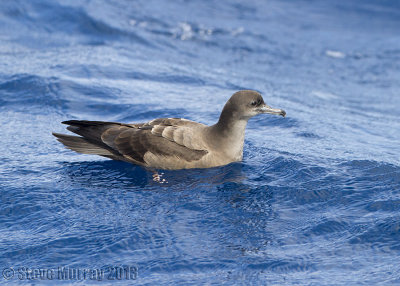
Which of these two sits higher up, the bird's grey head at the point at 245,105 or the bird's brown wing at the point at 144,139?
the bird's grey head at the point at 245,105

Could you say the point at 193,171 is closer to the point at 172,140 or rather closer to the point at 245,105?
the point at 172,140

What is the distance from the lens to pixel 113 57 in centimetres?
1419

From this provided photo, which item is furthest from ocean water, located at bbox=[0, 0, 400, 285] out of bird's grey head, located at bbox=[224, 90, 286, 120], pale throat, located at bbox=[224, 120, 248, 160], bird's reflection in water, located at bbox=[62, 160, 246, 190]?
bird's grey head, located at bbox=[224, 90, 286, 120]

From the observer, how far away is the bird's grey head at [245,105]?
24.6 feet

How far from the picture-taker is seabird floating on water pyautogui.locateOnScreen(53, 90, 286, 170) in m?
7.32

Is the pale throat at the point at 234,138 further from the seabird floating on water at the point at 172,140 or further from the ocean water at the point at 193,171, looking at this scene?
the ocean water at the point at 193,171

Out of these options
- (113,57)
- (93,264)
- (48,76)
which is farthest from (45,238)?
(113,57)

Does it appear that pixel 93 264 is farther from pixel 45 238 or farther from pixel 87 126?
pixel 87 126

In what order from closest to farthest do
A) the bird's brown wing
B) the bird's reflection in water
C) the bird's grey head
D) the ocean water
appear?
1. the ocean water
2. the bird's reflection in water
3. the bird's brown wing
4. the bird's grey head

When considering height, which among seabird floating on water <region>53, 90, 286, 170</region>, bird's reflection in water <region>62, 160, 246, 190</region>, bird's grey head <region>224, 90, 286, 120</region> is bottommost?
bird's reflection in water <region>62, 160, 246, 190</region>

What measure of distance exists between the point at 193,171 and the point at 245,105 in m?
1.13

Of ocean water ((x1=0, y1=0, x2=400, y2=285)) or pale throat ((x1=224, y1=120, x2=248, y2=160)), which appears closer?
ocean water ((x1=0, y1=0, x2=400, y2=285))

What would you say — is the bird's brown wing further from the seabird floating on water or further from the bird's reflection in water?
the bird's reflection in water

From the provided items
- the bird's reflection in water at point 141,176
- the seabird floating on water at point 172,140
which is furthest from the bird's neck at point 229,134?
the bird's reflection in water at point 141,176
